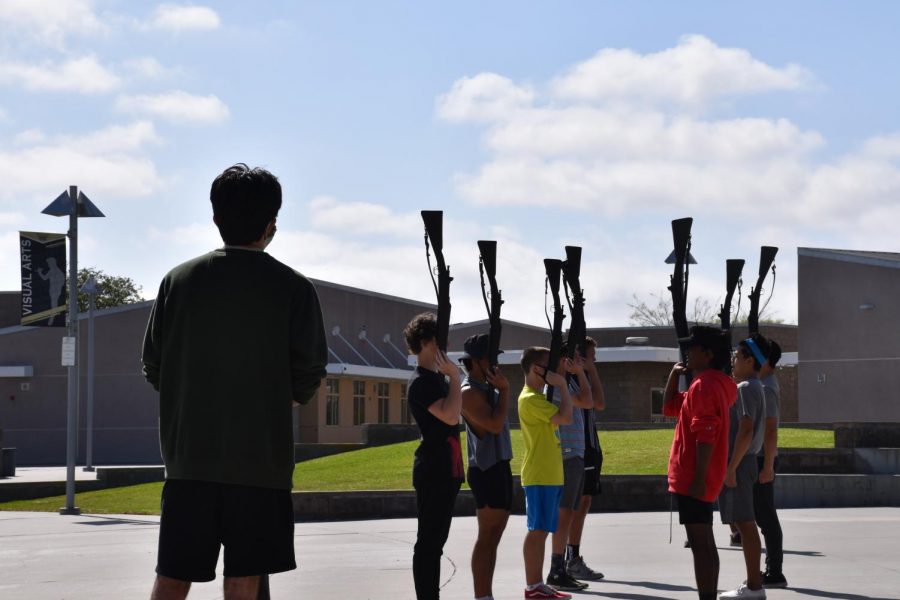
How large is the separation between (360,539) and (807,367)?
2729 cm

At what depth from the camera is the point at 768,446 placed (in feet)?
30.4

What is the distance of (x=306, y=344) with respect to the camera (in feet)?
13.6

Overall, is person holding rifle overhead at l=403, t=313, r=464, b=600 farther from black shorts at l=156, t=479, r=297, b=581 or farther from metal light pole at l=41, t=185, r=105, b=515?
metal light pole at l=41, t=185, r=105, b=515

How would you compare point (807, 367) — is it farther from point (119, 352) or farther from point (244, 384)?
point (244, 384)

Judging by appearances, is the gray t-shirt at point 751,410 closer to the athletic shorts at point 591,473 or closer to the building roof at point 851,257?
the athletic shorts at point 591,473

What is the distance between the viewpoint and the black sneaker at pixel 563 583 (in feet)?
30.2

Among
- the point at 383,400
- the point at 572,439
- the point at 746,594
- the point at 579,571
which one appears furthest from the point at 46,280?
the point at 383,400

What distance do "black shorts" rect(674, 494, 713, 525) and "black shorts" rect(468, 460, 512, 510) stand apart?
1001 mm

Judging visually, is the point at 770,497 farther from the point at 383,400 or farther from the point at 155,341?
the point at 383,400

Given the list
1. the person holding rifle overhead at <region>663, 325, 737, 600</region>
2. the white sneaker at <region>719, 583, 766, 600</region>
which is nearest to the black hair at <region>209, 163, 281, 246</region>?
the person holding rifle overhead at <region>663, 325, 737, 600</region>

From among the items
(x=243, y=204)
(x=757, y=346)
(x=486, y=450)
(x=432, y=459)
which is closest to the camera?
(x=243, y=204)

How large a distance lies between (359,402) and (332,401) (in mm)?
2575

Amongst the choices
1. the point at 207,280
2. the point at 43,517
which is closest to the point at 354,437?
the point at 43,517

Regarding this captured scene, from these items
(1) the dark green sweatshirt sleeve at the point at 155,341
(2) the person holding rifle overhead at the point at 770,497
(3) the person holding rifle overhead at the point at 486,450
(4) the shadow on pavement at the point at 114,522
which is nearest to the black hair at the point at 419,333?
(3) the person holding rifle overhead at the point at 486,450
